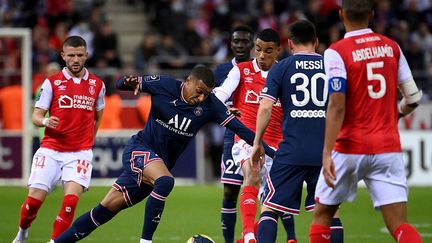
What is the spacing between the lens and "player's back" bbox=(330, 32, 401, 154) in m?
7.57

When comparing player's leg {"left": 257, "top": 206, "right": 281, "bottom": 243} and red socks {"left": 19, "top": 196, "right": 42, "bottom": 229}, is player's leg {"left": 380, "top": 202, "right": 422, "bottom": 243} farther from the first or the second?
red socks {"left": 19, "top": 196, "right": 42, "bottom": 229}

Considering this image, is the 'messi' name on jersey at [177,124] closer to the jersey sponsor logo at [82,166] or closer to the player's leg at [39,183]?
the jersey sponsor logo at [82,166]

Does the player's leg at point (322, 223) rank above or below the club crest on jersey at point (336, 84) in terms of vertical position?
below

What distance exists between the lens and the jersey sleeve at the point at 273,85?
888 centimetres

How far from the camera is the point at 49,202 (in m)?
16.6

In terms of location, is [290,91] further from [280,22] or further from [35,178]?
[280,22]

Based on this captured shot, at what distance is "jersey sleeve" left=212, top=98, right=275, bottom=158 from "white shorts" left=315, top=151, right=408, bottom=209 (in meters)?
2.02

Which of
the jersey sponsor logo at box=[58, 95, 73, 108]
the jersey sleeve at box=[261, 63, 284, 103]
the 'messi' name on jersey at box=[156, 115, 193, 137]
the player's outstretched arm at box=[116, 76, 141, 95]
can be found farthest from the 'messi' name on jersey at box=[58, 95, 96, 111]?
the jersey sleeve at box=[261, 63, 284, 103]

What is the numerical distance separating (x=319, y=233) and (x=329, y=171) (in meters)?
0.64

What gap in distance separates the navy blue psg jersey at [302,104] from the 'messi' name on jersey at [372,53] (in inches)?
56.6

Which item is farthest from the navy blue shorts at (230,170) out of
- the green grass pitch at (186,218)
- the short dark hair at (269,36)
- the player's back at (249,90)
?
the short dark hair at (269,36)

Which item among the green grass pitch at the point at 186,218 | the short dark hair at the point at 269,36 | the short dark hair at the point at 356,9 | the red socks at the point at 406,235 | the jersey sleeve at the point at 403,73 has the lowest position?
the green grass pitch at the point at 186,218

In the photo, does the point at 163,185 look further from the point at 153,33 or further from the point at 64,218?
the point at 153,33

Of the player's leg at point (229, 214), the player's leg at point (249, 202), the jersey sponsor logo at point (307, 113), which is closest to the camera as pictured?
the jersey sponsor logo at point (307, 113)
